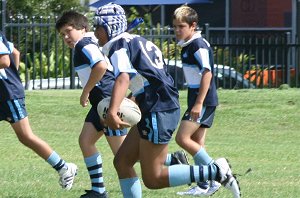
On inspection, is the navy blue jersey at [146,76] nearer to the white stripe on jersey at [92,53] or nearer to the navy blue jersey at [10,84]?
the white stripe on jersey at [92,53]

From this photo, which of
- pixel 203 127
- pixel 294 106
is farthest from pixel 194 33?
pixel 294 106

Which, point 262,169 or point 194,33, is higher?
point 194,33

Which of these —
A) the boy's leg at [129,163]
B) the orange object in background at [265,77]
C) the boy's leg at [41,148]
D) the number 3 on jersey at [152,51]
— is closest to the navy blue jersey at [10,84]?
the boy's leg at [41,148]

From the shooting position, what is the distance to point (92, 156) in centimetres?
907

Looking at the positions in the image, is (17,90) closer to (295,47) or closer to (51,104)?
(51,104)

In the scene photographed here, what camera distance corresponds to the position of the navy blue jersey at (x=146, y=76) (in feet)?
24.6

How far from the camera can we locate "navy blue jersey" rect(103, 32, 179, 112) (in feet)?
24.6

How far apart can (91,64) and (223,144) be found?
18.1ft

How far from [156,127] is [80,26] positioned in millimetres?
1769

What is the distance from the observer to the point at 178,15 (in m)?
9.21

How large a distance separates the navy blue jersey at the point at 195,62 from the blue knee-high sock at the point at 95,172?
945 millimetres

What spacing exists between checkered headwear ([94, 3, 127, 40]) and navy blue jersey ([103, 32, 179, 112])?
0.09 m

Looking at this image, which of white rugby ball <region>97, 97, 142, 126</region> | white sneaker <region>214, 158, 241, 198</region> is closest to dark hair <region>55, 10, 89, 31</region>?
white rugby ball <region>97, 97, 142, 126</region>

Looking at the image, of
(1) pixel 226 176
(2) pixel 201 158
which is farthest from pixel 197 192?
(1) pixel 226 176
